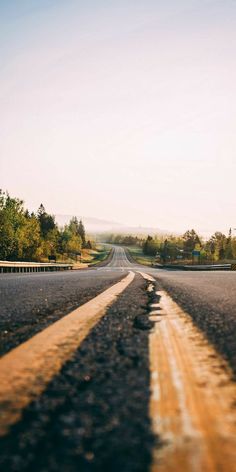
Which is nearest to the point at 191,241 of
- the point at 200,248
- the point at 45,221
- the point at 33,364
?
the point at 200,248

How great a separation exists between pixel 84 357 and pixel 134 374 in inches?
12.0

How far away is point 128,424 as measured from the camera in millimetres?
858

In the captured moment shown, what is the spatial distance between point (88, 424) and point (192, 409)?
26 centimetres

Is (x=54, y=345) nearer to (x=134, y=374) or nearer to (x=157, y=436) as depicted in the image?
(x=134, y=374)

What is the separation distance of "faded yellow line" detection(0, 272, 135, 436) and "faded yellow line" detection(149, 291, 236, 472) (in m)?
0.34

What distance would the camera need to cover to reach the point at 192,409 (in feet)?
2.97

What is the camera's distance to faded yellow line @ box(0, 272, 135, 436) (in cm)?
95

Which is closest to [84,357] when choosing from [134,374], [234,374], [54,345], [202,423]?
[54,345]

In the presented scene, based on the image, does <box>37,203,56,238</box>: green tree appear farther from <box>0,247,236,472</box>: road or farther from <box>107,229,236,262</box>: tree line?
<box>0,247,236,472</box>: road

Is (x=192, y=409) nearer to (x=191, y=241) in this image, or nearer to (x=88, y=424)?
(x=88, y=424)

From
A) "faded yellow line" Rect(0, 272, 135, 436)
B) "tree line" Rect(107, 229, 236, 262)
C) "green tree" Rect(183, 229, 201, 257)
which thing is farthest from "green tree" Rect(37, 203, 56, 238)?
"faded yellow line" Rect(0, 272, 135, 436)

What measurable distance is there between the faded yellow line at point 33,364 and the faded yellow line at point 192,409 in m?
0.34

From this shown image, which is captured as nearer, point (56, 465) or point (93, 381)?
point (56, 465)

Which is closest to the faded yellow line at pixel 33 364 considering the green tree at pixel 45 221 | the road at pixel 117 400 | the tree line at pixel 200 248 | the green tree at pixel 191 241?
the road at pixel 117 400
